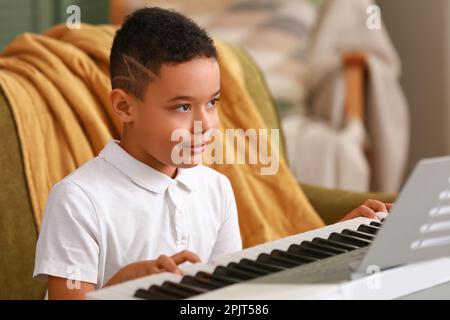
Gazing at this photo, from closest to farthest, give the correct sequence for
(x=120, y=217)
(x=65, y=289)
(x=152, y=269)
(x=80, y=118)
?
(x=152, y=269), (x=65, y=289), (x=120, y=217), (x=80, y=118)

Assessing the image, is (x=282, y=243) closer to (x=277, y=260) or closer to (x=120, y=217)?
(x=277, y=260)

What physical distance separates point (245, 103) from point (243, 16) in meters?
1.78

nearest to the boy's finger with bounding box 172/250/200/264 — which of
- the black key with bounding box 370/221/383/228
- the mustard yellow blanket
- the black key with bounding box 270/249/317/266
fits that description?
the black key with bounding box 270/249/317/266

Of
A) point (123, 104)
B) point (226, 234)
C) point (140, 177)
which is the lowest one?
point (226, 234)

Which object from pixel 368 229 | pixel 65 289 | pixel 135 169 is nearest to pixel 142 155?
pixel 135 169

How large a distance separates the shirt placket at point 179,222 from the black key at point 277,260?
0.79 feet

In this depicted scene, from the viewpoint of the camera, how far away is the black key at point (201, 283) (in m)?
0.97

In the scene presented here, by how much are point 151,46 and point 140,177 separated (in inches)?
7.6

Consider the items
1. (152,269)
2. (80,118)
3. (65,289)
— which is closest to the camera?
(152,269)

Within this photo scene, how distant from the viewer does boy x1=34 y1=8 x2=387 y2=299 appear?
1.18 meters

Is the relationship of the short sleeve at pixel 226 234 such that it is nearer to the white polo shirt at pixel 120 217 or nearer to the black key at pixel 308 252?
the white polo shirt at pixel 120 217

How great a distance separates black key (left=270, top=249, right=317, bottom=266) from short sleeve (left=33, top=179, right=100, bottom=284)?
258 mm

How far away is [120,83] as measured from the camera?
126 centimetres

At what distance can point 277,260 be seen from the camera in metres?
1.07
